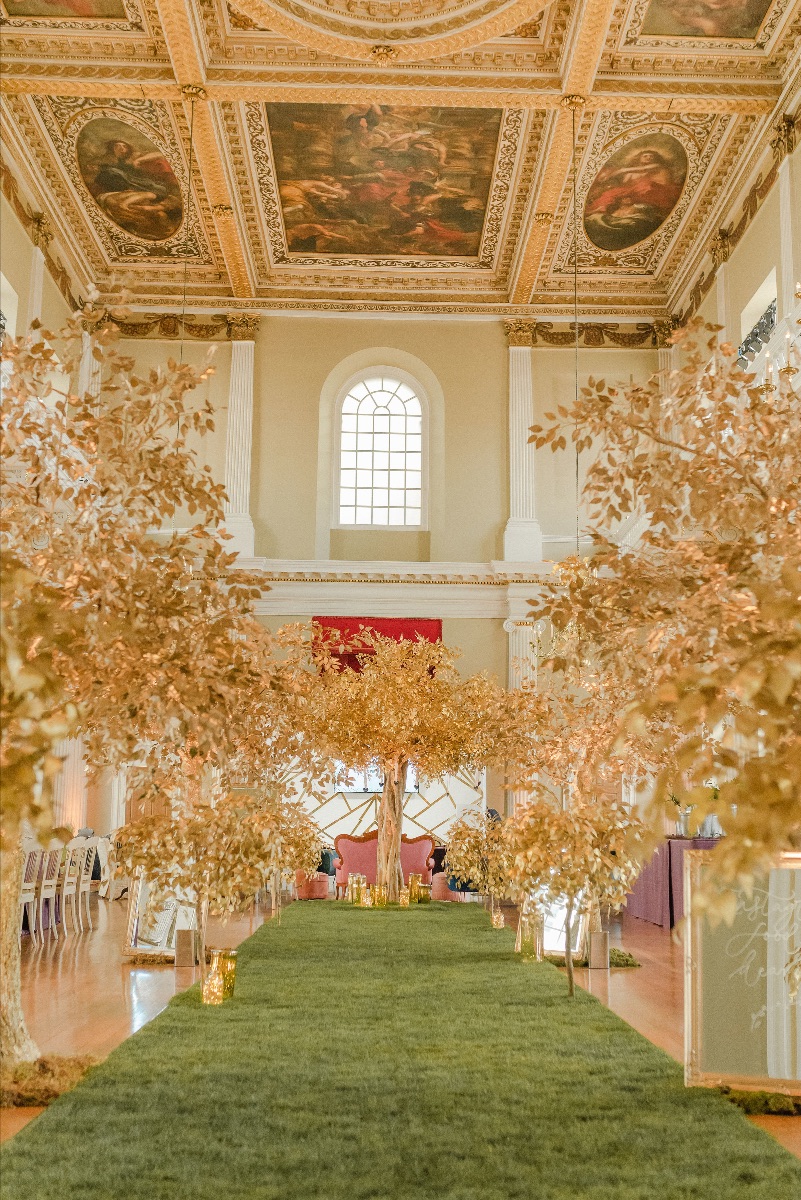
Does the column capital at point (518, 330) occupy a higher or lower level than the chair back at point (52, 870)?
higher

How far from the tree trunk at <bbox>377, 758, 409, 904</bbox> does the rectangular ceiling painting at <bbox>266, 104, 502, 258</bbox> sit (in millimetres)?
8323

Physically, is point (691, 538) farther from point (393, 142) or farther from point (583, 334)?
point (583, 334)

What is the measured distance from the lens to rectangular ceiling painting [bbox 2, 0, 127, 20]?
11789mm

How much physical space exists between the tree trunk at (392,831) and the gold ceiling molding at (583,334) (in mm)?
8213

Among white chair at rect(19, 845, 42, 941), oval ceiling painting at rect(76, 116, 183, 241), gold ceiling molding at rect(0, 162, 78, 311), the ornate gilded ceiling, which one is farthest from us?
oval ceiling painting at rect(76, 116, 183, 241)

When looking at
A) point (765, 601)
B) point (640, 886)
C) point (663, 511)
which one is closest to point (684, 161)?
point (640, 886)

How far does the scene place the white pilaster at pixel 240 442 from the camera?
1795 centimetres

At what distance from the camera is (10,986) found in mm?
5496

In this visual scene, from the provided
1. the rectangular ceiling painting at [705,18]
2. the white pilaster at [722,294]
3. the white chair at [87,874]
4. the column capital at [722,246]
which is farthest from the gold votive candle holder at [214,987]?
the column capital at [722,246]

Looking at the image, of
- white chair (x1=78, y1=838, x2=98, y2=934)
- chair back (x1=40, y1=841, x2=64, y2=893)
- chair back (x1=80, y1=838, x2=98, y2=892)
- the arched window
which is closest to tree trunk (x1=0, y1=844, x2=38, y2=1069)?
chair back (x1=40, y1=841, x2=64, y2=893)

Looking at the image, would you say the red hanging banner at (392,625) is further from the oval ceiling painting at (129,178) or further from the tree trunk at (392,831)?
the oval ceiling painting at (129,178)

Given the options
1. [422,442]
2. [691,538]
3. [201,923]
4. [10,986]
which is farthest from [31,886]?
[422,442]

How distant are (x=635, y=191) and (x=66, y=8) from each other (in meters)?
8.07

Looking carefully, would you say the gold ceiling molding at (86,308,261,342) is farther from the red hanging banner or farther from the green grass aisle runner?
the green grass aisle runner
